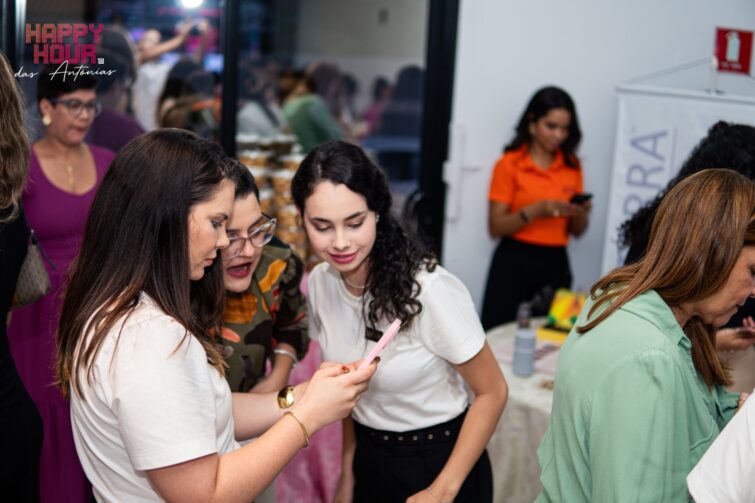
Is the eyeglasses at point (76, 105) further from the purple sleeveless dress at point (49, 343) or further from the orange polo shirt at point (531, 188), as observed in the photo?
the orange polo shirt at point (531, 188)

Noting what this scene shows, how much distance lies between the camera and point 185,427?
3.77 ft

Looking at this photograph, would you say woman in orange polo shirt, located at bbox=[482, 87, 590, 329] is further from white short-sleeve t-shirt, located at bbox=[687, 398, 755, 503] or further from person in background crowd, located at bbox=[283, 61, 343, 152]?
white short-sleeve t-shirt, located at bbox=[687, 398, 755, 503]

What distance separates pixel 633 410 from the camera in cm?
122

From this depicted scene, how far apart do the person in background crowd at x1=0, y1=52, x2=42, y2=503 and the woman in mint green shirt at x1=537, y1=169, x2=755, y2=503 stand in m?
1.03

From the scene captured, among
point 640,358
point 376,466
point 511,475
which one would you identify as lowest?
point 511,475

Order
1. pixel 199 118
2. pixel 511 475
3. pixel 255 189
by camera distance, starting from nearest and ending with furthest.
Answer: pixel 255 189 < pixel 511 475 < pixel 199 118

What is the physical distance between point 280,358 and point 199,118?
67.2 inches

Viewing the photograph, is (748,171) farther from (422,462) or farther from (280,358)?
(280,358)

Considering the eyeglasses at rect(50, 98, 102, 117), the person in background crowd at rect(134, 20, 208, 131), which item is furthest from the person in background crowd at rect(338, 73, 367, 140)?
the eyeglasses at rect(50, 98, 102, 117)

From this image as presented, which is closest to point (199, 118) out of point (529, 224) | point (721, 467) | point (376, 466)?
point (529, 224)

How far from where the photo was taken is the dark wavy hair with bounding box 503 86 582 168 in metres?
3.47

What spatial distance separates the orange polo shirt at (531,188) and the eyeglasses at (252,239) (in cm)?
204

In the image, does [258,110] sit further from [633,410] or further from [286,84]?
[633,410]

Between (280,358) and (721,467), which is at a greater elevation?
(721,467)
